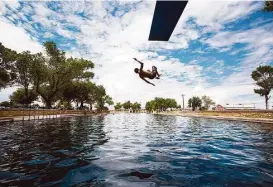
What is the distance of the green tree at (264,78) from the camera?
55625 millimetres

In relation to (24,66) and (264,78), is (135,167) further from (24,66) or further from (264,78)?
(264,78)

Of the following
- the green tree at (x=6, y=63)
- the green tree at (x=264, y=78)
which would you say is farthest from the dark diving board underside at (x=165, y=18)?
the green tree at (x=264, y=78)

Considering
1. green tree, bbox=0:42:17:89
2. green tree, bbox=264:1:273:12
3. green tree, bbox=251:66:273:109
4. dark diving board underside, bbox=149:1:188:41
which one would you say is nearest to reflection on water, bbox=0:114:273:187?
dark diving board underside, bbox=149:1:188:41

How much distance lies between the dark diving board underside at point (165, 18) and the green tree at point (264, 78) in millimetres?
62125

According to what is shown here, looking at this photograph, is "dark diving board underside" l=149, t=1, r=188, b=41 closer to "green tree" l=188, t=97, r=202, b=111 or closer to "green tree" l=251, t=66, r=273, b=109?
"green tree" l=251, t=66, r=273, b=109

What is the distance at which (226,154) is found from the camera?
29.9 ft

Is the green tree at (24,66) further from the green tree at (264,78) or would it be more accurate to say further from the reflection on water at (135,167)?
the green tree at (264,78)

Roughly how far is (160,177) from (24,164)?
4671mm

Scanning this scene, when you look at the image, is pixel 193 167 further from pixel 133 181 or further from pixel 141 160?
pixel 133 181

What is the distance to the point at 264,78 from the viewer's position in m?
56.9

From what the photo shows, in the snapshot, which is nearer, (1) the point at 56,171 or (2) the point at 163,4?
(2) the point at 163,4

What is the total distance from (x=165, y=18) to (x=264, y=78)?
6409 cm

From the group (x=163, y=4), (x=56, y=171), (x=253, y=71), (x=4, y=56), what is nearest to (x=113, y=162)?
(x=56, y=171)

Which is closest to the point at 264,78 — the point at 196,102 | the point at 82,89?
the point at 82,89
